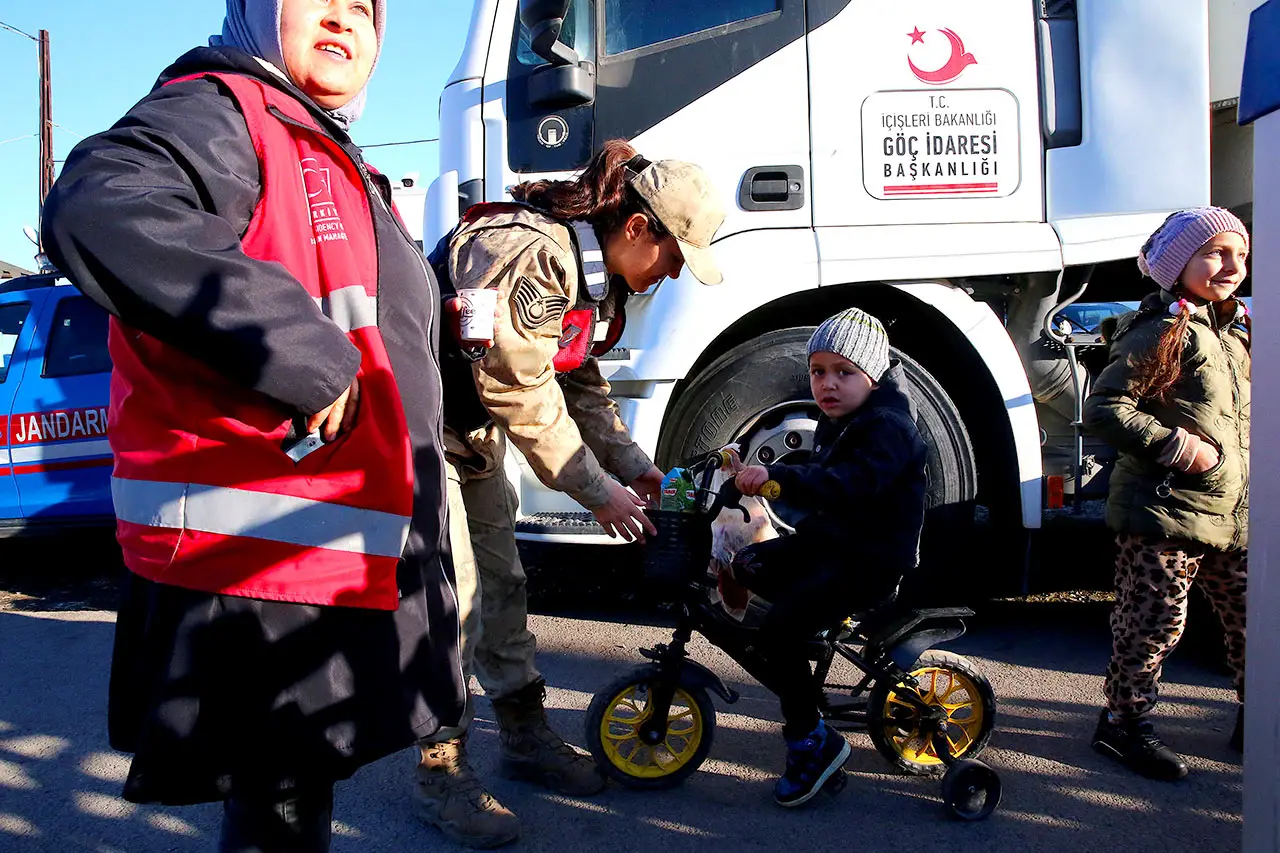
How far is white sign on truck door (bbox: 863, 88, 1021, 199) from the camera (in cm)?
400

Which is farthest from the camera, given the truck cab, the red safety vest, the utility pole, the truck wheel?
the utility pole

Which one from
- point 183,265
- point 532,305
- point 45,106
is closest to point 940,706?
point 532,305

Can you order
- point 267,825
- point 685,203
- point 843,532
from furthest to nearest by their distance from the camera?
1. point 843,532
2. point 685,203
3. point 267,825

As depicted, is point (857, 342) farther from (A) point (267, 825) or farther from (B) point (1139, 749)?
(A) point (267, 825)

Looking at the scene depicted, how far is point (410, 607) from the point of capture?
1.51 m

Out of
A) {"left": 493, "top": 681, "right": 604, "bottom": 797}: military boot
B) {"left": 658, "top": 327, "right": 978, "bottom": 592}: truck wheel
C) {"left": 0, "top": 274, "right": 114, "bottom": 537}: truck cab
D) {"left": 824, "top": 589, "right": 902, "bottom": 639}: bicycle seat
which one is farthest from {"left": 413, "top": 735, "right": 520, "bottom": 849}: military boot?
{"left": 0, "top": 274, "right": 114, "bottom": 537}: truck cab

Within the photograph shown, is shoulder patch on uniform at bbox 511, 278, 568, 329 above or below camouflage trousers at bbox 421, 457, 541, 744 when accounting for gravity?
above

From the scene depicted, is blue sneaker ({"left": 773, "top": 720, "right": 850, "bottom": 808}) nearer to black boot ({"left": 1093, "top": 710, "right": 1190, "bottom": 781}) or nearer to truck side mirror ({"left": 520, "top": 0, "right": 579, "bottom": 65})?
black boot ({"left": 1093, "top": 710, "right": 1190, "bottom": 781})

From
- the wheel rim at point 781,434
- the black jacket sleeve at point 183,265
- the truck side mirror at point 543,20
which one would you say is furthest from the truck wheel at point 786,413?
the black jacket sleeve at point 183,265

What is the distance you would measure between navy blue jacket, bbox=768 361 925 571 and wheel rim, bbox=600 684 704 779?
0.66 metres

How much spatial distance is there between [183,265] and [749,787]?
2.38 metres

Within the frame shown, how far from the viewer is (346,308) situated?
143cm

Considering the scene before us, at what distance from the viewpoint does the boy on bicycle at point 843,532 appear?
8.85 ft

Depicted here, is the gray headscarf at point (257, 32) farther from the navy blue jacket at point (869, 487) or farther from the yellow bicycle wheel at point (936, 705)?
the yellow bicycle wheel at point (936, 705)
